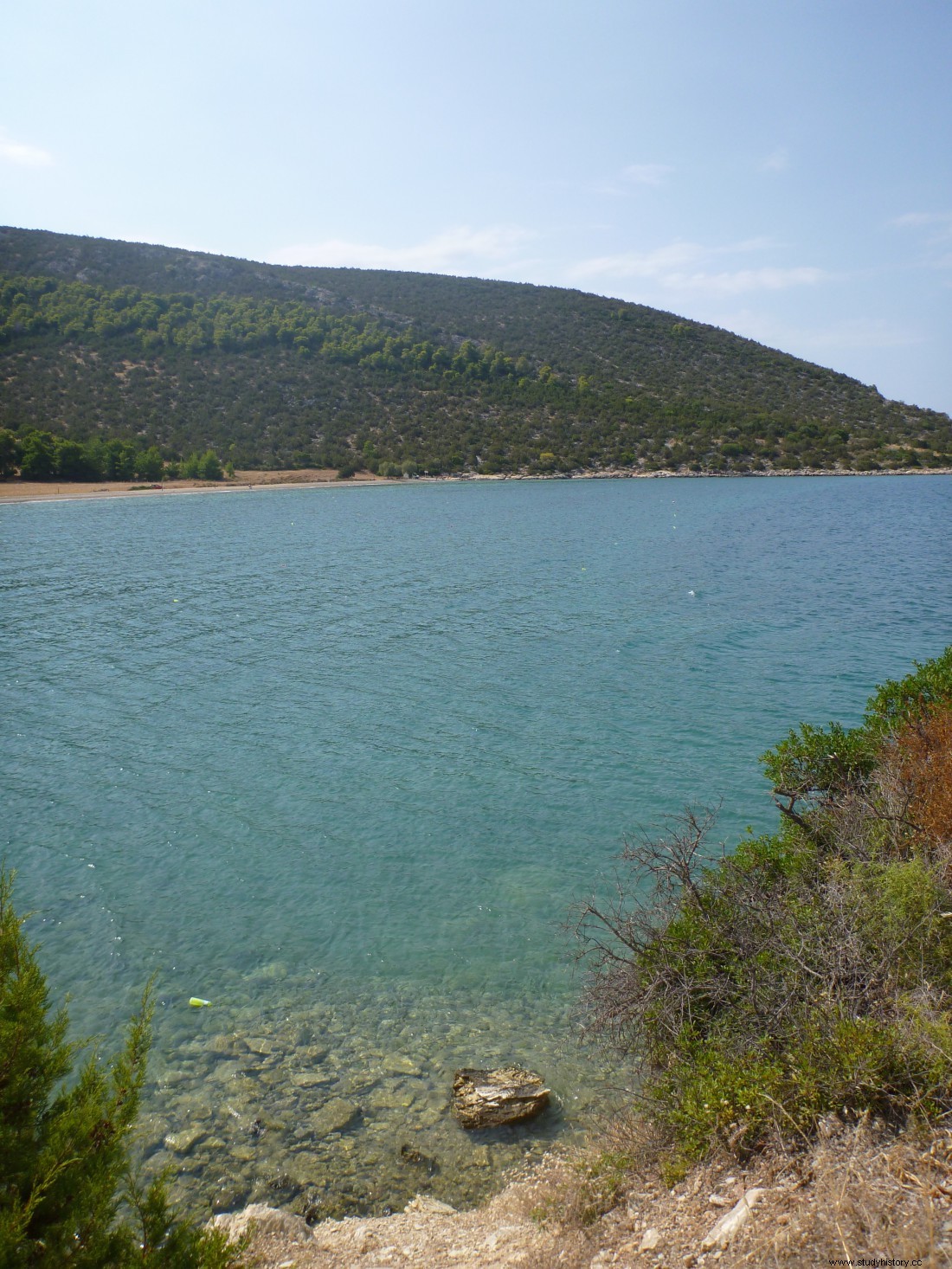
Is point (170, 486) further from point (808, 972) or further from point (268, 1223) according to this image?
point (808, 972)

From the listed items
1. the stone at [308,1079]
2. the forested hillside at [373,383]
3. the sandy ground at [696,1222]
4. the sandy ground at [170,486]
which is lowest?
the stone at [308,1079]

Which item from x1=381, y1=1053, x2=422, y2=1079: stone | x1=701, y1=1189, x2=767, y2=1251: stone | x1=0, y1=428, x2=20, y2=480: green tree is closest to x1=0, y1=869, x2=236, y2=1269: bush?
x1=701, y1=1189, x2=767, y2=1251: stone

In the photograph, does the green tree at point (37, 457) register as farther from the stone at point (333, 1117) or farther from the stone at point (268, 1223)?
the stone at point (268, 1223)

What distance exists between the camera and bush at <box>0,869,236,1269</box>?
7.70 ft

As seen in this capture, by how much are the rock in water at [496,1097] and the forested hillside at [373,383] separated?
182 feet

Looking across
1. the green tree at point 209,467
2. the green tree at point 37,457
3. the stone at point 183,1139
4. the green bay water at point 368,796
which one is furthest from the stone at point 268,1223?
the green tree at point 209,467

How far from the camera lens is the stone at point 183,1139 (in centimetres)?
484

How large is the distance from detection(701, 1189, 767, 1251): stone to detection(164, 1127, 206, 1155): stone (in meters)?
3.24

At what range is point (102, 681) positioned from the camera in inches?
567

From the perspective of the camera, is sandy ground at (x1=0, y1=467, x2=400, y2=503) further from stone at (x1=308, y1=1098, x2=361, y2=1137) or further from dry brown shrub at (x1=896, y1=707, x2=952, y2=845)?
dry brown shrub at (x1=896, y1=707, x2=952, y2=845)

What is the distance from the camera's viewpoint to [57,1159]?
7.88 ft

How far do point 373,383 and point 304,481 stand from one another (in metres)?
17.3

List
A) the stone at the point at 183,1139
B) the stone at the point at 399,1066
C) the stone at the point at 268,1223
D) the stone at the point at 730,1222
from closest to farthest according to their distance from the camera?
1. the stone at the point at 730,1222
2. the stone at the point at 268,1223
3. the stone at the point at 183,1139
4. the stone at the point at 399,1066

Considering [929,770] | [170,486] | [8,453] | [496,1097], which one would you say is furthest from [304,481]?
[496,1097]
